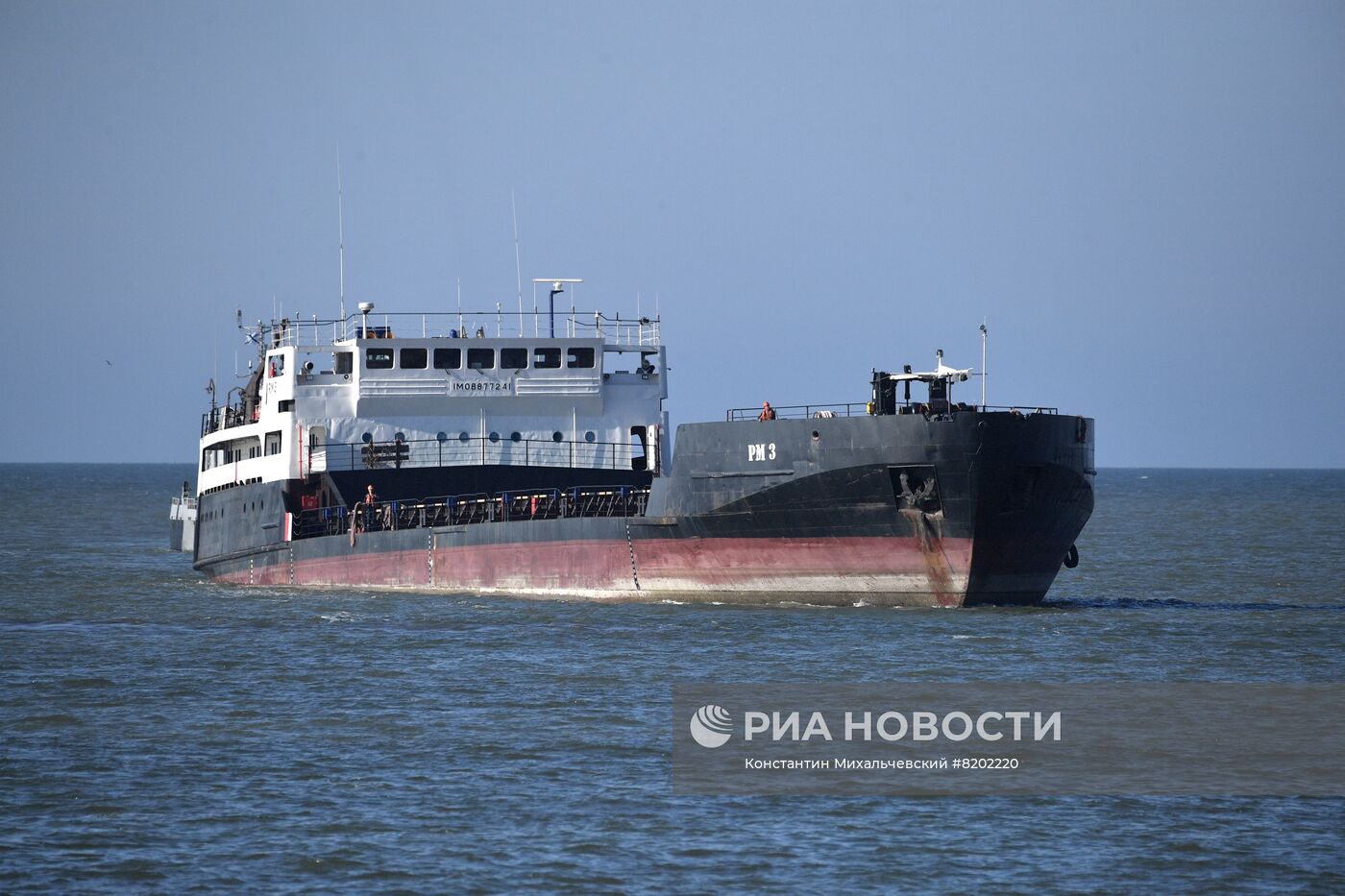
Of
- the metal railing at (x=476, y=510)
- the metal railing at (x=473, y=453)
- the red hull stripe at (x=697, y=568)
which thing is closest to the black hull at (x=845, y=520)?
the red hull stripe at (x=697, y=568)

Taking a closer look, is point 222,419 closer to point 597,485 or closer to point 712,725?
point 597,485

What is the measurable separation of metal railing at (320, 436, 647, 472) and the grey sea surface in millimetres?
3925

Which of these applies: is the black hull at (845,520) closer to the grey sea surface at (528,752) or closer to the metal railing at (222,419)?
the grey sea surface at (528,752)

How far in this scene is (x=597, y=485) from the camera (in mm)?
38594

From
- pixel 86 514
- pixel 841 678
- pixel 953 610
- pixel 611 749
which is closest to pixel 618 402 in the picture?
pixel 953 610

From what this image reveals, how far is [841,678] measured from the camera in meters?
23.0

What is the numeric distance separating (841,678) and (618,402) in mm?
18693

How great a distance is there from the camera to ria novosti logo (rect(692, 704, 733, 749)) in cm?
1944

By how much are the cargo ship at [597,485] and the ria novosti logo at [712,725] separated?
8.78 m

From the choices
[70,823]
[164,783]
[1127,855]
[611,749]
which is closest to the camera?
[1127,855]

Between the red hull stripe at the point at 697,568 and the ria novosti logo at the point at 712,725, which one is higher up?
the red hull stripe at the point at 697,568

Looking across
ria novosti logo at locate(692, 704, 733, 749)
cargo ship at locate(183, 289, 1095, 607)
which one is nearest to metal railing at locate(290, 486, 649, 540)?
cargo ship at locate(183, 289, 1095, 607)

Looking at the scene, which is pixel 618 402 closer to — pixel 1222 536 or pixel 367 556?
pixel 367 556

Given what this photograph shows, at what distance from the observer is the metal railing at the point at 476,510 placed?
3478cm
